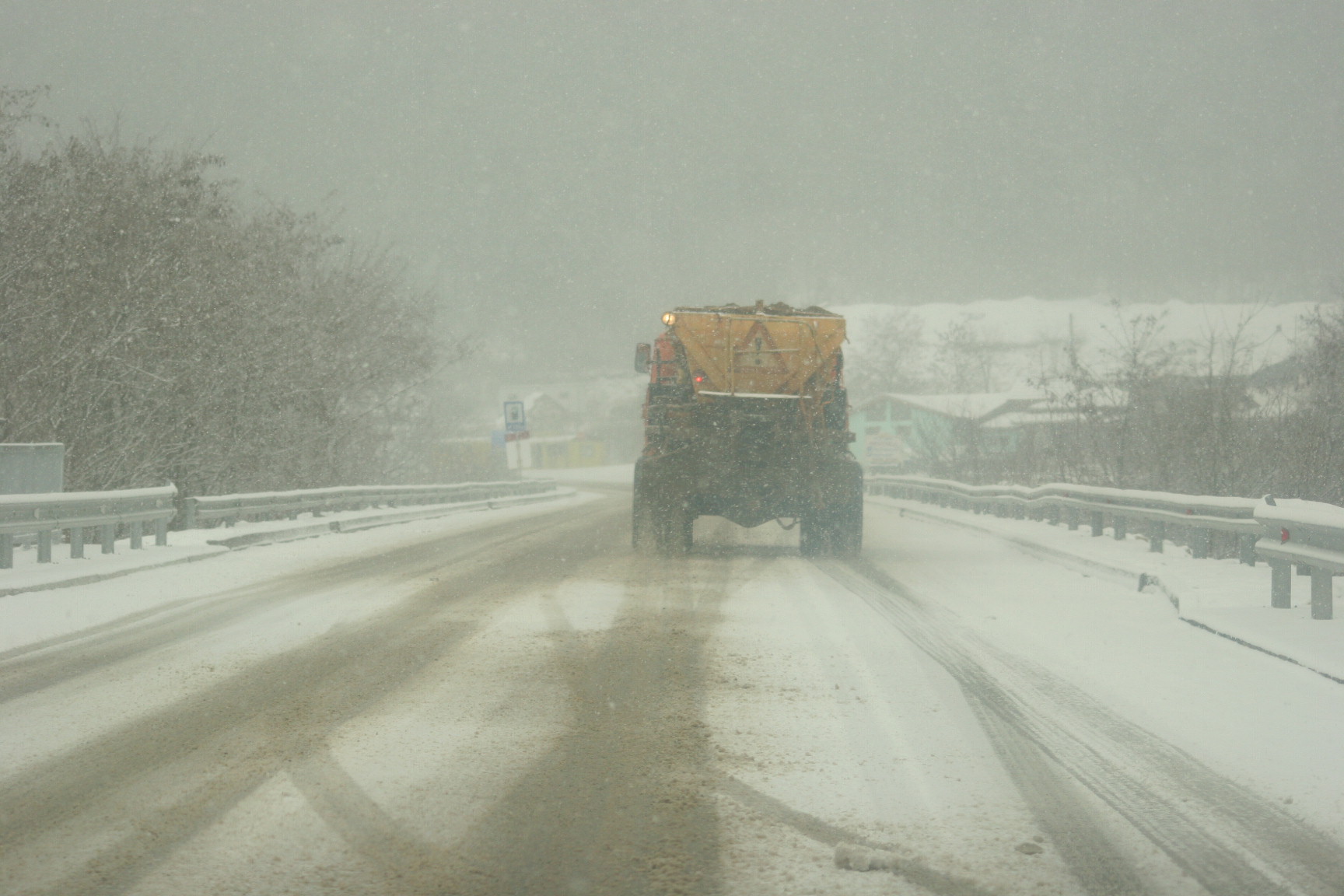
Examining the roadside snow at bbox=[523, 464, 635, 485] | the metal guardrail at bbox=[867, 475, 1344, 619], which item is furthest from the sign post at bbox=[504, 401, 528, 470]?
the roadside snow at bbox=[523, 464, 635, 485]

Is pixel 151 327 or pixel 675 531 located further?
pixel 151 327

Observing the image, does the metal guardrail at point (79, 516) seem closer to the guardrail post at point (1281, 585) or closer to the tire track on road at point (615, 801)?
the tire track on road at point (615, 801)

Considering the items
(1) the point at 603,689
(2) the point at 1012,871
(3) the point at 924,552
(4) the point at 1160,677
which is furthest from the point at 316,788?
(3) the point at 924,552

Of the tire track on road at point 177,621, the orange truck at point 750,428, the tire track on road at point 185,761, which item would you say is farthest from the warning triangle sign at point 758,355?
the tire track on road at point 185,761

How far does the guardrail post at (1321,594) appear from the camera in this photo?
8.37m

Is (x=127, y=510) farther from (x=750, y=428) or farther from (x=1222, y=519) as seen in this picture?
(x=1222, y=519)

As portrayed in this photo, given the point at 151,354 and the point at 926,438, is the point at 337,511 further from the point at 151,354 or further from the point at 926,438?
the point at 926,438

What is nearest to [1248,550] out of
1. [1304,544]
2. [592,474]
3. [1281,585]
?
[1281,585]

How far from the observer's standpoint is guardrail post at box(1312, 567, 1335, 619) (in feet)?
27.5

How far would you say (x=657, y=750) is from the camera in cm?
537

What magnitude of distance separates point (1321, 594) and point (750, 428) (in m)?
7.47

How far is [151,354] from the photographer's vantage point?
20078 mm

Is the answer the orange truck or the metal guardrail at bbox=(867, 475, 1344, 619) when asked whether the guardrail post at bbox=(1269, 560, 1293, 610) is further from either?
the orange truck

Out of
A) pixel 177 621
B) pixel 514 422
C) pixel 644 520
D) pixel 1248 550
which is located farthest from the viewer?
pixel 514 422
